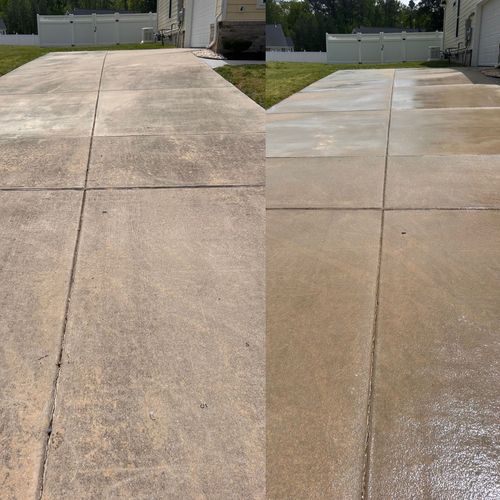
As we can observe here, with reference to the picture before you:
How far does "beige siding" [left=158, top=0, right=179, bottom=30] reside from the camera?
24614 mm

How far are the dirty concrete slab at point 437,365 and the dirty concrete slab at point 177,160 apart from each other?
216 centimetres

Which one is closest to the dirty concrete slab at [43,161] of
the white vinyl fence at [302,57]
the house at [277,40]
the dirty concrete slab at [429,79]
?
the dirty concrete slab at [429,79]

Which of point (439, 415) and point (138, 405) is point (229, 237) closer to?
point (138, 405)

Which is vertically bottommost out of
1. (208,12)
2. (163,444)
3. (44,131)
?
(163,444)

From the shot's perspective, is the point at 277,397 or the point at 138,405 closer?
the point at 277,397

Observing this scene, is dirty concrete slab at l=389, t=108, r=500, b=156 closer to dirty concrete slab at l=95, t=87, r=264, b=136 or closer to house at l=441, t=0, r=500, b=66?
dirty concrete slab at l=95, t=87, r=264, b=136

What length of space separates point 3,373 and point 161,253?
1.60m

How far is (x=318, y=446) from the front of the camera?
270cm

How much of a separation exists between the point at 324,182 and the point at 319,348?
2.99 meters

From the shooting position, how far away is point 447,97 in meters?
12.0

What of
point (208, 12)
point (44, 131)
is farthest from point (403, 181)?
point (208, 12)

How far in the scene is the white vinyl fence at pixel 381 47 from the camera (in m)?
33.2

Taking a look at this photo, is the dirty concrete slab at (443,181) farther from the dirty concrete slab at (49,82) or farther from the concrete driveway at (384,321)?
the dirty concrete slab at (49,82)

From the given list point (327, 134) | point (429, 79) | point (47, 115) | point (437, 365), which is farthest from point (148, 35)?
point (437, 365)
